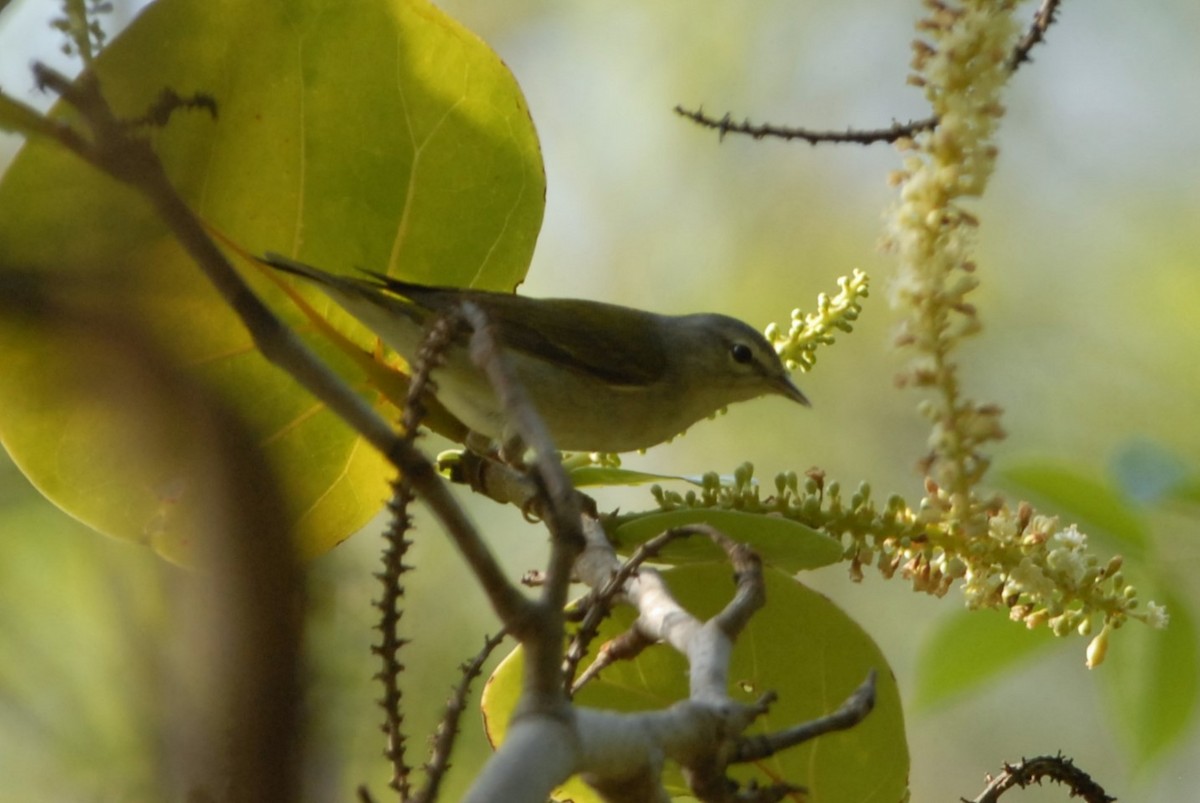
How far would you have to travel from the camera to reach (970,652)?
1.71 metres

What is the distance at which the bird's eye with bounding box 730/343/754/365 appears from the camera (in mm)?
3127

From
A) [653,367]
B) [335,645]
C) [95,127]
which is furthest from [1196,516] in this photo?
[653,367]

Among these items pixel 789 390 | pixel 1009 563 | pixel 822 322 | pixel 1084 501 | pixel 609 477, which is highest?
pixel 789 390

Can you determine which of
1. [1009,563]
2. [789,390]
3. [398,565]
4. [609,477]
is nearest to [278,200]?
[609,477]

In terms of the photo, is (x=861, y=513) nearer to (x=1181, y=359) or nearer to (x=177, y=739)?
(x=177, y=739)

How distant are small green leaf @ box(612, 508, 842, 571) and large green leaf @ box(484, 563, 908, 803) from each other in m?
0.04

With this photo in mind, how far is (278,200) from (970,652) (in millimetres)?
1175

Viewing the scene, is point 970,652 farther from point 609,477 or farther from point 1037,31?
point 1037,31

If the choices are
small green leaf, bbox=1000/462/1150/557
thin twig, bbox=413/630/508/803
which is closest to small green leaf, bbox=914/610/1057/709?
small green leaf, bbox=1000/462/1150/557

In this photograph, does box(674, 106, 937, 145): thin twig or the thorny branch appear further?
box(674, 106, 937, 145): thin twig

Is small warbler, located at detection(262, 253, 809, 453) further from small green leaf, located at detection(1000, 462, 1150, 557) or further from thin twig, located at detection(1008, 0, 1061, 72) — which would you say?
thin twig, located at detection(1008, 0, 1061, 72)

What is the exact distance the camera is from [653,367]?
3.17m

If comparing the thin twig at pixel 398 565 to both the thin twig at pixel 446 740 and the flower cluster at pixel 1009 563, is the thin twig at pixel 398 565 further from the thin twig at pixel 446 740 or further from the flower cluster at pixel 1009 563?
the flower cluster at pixel 1009 563

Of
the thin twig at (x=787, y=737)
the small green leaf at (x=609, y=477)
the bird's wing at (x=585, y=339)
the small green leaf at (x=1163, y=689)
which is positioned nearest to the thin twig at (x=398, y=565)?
the thin twig at (x=787, y=737)
